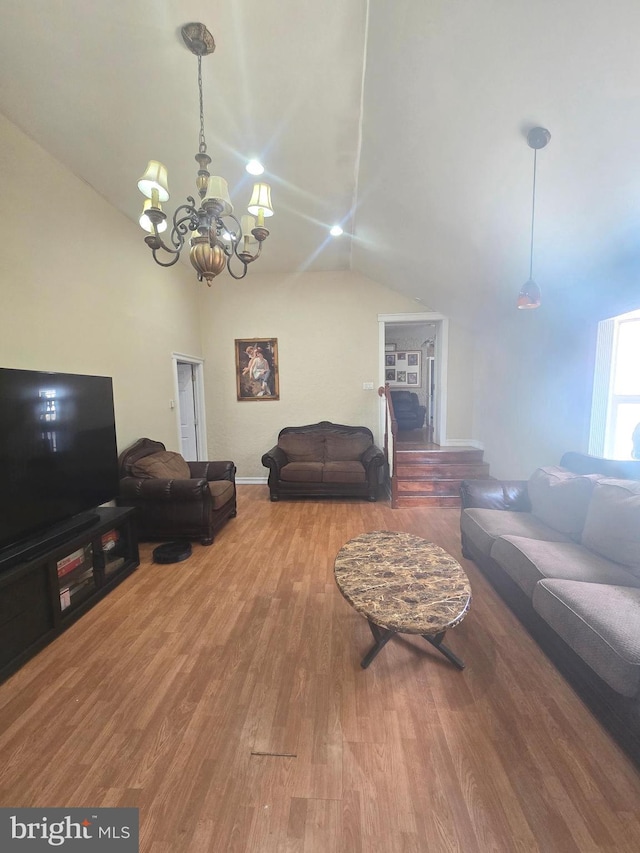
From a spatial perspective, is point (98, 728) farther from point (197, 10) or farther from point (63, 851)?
point (197, 10)

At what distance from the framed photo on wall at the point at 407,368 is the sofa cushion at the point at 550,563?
6383mm

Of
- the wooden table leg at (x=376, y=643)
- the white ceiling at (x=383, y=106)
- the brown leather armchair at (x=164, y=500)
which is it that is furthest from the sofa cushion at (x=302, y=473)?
the white ceiling at (x=383, y=106)

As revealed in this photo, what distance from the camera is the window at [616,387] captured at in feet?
8.05

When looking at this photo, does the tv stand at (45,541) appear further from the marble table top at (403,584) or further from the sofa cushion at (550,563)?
the sofa cushion at (550,563)

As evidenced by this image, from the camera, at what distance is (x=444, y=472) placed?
434 centimetres

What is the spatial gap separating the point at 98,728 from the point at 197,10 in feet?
10.7

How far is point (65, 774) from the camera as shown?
4.07ft

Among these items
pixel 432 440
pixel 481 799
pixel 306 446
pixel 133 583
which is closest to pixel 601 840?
pixel 481 799

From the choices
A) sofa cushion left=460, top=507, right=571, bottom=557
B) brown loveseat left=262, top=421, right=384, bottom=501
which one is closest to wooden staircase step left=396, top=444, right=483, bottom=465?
brown loveseat left=262, top=421, right=384, bottom=501

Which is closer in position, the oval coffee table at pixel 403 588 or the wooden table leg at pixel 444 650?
the oval coffee table at pixel 403 588

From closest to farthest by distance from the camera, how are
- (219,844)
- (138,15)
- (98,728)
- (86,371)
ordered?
(219,844)
(98,728)
(138,15)
(86,371)

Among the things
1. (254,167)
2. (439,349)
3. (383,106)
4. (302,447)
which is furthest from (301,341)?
(383,106)

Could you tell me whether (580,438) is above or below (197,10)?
below

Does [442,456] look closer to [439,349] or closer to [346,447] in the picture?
[346,447]
